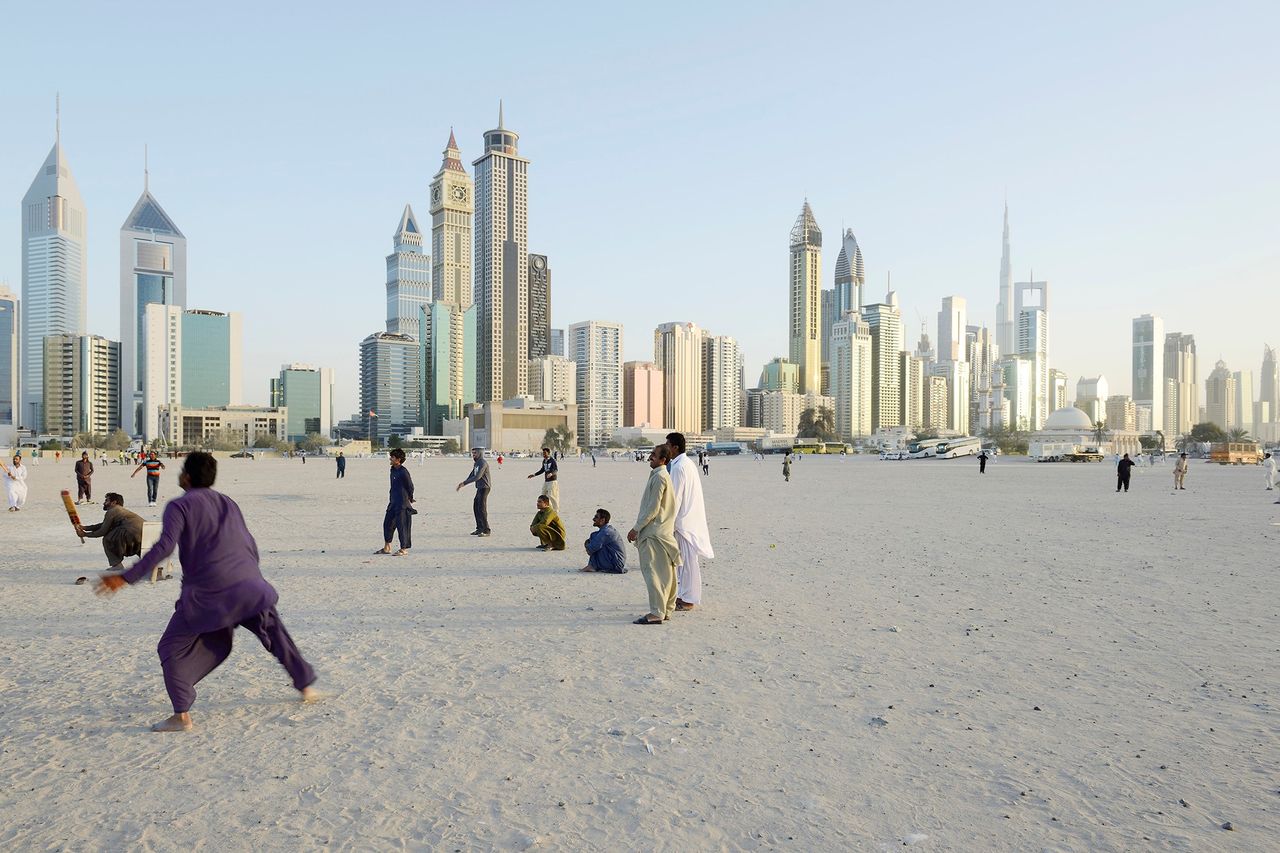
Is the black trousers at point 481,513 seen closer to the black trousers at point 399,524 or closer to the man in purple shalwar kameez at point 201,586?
the black trousers at point 399,524

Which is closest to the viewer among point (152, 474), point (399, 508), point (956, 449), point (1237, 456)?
point (399, 508)

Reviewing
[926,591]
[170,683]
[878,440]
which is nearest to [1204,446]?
[878,440]

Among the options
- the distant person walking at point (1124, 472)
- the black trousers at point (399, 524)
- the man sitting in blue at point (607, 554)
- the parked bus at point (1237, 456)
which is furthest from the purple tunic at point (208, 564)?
the parked bus at point (1237, 456)

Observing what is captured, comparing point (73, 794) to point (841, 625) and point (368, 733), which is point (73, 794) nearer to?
point (368, 733)

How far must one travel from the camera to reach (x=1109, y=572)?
9.84 m

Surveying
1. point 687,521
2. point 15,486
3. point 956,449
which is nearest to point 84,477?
point 15,486

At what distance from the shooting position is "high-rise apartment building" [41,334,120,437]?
164 meters

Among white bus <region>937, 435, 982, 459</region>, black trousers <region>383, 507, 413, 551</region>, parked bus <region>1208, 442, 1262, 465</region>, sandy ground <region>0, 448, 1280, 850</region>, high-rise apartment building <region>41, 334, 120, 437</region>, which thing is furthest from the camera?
high-rise apartment building <region>41, 334, 120, 437</region>

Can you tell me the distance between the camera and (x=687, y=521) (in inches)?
293

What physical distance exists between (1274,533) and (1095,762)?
526 inches

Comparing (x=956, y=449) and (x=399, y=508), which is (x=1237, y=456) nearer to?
(x=956, y=449)

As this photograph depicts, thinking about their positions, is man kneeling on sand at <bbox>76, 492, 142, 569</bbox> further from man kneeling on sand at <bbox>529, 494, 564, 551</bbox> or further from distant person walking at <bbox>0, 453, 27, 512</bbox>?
distant person walking at <bbox>0, 453, 27, 512</bbox>

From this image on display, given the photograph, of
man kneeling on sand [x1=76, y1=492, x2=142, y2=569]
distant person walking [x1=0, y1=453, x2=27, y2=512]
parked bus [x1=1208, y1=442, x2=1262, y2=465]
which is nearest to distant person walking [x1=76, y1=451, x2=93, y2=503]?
distant person walking [x1=0, y1=453, x2=27, y2=512]

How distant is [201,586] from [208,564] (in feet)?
0.42
